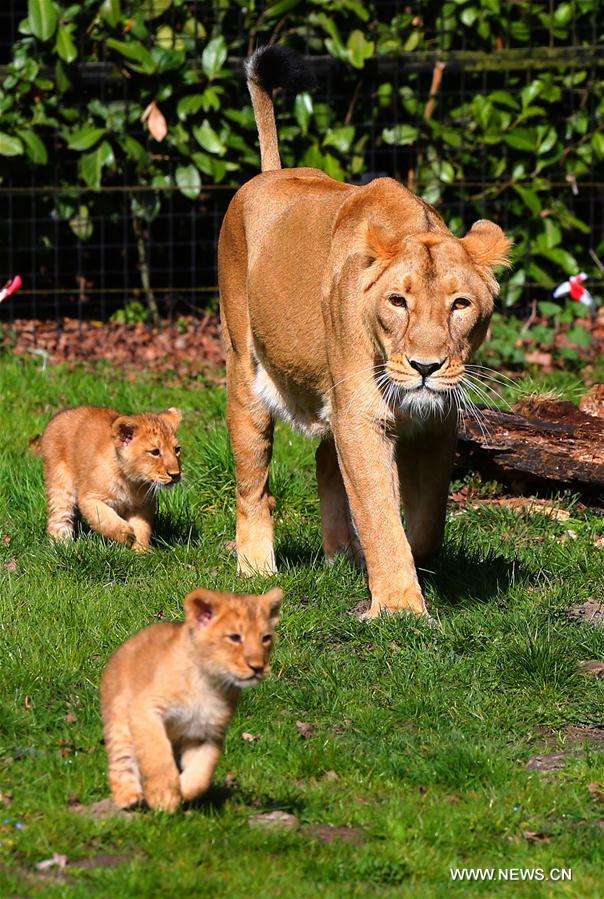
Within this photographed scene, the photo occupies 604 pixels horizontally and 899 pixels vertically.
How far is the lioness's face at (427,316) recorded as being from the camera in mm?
5492

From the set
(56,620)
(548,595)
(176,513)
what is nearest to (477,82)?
(176,513)

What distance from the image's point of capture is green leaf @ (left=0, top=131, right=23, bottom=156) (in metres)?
11.1

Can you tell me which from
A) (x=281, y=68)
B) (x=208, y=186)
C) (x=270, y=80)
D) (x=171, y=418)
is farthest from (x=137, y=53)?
(x=171, y=418)

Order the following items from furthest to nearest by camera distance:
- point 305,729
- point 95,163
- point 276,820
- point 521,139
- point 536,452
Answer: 1. point 521,139
2. point 95,163
3. point 536,452
4. point 305,729
5. point 276,820

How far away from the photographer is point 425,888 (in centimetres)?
381

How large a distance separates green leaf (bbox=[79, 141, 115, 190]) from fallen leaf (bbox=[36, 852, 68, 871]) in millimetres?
7979

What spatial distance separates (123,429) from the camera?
696 cm

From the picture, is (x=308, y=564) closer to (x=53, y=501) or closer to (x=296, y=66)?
(x=53, y=501)

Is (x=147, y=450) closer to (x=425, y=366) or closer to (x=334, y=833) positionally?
(x=425, y=366)

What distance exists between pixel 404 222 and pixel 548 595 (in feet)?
5.46

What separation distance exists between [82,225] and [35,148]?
78 cm

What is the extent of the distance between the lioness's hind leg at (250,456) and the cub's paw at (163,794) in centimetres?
293

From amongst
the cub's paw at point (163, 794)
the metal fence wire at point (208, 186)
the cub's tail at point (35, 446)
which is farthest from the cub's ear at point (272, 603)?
the metal fence wire at point (208, 186)

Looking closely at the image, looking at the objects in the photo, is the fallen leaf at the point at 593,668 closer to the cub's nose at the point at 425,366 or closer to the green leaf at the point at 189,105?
the cub's nose at the point at 425,366
